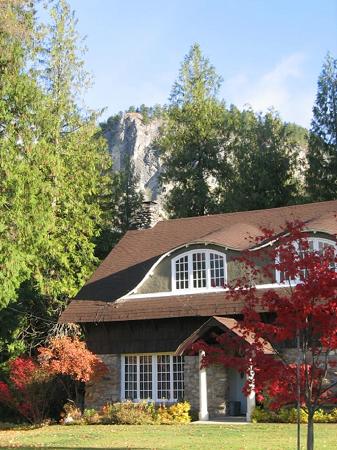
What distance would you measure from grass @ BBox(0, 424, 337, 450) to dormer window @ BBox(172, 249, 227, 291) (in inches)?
211

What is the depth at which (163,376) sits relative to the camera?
23.3 meters

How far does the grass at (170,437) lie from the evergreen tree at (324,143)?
2092cm

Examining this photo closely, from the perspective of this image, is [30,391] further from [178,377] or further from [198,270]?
[198,270]

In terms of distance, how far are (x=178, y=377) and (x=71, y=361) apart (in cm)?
384

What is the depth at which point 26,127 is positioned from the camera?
1041 inches

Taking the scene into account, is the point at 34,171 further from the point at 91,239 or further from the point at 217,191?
the point at 217,191

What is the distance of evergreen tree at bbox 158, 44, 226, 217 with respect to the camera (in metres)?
39.8

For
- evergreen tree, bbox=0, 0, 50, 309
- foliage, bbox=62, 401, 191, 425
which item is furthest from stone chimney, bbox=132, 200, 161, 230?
foliage, bbox=62, 401, 191, 425

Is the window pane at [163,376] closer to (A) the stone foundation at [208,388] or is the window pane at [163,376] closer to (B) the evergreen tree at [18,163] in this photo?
(A) the stone foundation at [208,388]

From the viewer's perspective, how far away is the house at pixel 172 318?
22.2m

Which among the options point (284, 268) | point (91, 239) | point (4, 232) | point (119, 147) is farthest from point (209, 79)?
point (119, 147)

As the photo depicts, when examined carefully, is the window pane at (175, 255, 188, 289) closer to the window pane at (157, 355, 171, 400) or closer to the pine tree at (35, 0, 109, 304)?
the window pane at (157, 355, 171, 400)

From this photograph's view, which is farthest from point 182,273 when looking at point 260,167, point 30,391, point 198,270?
point 260,167

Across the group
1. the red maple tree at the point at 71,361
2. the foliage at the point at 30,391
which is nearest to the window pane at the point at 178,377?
the red maple tree at the point at 71,361
